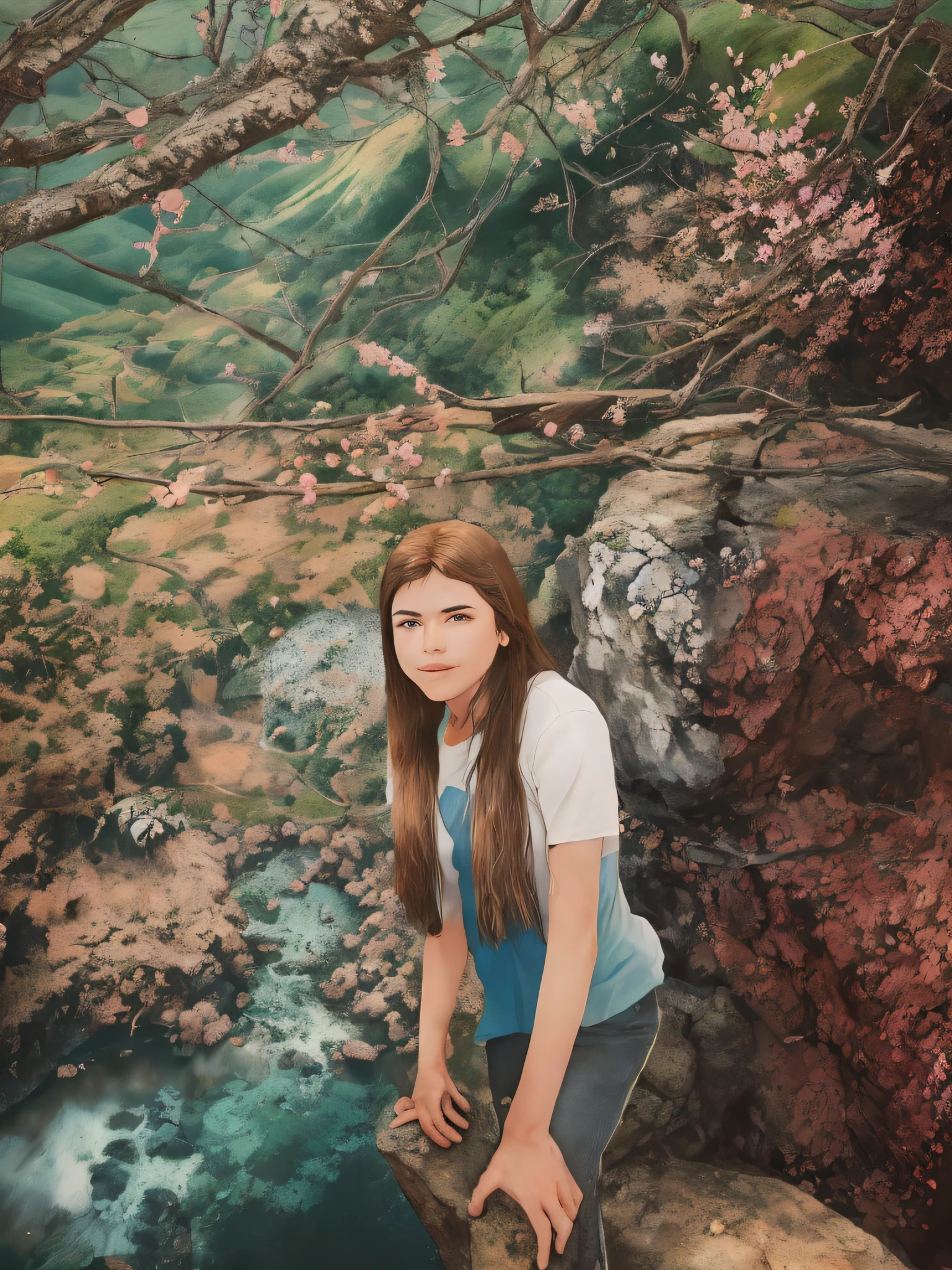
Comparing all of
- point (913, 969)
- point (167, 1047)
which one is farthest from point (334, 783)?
point (913, 969)

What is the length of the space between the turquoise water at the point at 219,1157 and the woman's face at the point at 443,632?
1.08 metres

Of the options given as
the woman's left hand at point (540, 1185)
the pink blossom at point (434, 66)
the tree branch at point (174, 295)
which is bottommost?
the woman's left hand at point (540, 1185)

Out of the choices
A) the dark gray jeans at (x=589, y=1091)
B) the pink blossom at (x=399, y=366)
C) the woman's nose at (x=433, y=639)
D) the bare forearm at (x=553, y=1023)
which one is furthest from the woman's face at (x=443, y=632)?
the pink blossom at (x=399, y=366)

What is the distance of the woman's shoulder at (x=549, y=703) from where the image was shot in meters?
1.78

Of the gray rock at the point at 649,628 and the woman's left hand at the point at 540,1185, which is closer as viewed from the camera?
the woman's left hand at the point at 540,1185

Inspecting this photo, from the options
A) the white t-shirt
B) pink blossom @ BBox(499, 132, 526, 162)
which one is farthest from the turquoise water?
pink blossom @ BBox(499, 132, 526, 162)

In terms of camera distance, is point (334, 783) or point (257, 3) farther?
point (334, 783)

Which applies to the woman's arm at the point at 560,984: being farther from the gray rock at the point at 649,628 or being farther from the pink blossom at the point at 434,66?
the pink blossom at the point at 434,66

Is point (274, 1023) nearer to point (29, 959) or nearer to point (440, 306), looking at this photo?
point (29, 959)

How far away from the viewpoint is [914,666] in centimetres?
229

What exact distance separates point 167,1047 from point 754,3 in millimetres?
3332

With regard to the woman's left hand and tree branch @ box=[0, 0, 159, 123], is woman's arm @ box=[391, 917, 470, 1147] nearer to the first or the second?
the woman's left hand

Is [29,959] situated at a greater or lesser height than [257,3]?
lesser

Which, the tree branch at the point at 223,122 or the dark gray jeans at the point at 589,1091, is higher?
the tree branch at the point at 223,122
